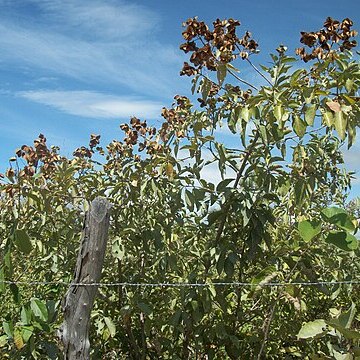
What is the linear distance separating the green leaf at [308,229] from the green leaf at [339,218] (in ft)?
0.16

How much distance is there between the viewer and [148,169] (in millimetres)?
2477

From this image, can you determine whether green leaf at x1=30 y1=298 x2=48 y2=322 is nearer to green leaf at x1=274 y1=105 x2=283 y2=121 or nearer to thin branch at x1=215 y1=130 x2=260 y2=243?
thin branch at x1=215 y1=130 x2=260 y2=243

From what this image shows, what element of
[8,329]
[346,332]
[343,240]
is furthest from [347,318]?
[8,329]

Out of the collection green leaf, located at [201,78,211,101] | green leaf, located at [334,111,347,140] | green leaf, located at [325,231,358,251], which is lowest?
green leaf, located at [325,231,358,251]

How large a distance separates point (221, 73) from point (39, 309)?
125 centimetres

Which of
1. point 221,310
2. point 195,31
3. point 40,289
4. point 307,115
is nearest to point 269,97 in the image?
point 307,115

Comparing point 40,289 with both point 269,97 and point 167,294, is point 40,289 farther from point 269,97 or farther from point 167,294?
point 269,97

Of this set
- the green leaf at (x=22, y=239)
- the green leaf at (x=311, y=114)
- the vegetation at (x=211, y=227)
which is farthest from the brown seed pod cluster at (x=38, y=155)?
the green leaf at (x=311, y=114)

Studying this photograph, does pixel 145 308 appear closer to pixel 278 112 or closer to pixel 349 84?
pixel 278 112

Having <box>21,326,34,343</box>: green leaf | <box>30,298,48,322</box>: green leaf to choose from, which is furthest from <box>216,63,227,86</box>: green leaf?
<box>21,326,34,343</box>: green leaf

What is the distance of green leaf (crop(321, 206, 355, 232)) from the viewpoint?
222 cm

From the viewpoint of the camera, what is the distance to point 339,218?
2.22 metres

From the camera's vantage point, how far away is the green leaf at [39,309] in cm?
230

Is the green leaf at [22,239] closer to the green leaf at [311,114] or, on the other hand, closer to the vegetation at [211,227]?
the vegetation at [211,227]
